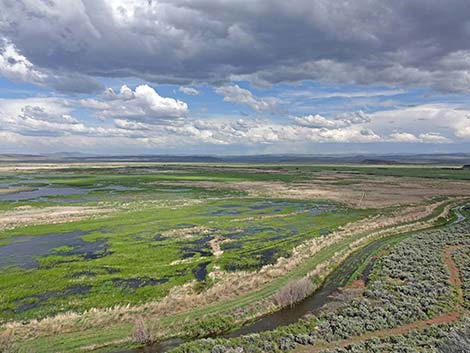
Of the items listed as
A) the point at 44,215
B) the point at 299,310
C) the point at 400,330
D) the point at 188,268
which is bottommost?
the point at 299,310

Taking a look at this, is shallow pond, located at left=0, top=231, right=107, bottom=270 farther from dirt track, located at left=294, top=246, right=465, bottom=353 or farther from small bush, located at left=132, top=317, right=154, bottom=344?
dirt track, located at left=294, top=246, right=465, bottom=353

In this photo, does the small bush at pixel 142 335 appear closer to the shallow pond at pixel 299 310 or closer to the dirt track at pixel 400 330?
the shallow pond at pixel 299 310

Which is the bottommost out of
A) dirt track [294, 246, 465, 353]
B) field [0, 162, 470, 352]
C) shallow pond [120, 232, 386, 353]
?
shallow pond [120, 232, 386, 353]

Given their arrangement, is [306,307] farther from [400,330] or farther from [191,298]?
[191,298]

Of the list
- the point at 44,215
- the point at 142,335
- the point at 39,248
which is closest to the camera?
the point at 142,335

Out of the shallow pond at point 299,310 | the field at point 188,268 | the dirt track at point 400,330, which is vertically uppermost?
the dirt track at point 400,330

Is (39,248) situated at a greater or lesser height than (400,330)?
lesser

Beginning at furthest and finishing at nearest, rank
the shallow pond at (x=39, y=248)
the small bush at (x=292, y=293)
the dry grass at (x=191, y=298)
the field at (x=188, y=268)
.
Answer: the shallow pond at (x=39, y=248), the small bush at (x=292, y=293), the dry grass at (x=191, y=298), the field at (x=188, y=268)

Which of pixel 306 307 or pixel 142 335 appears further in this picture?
pixel 306 307

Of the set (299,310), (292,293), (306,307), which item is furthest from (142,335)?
(306,307)

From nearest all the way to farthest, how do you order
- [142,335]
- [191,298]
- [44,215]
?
[142,335], [191,298], [44,215]

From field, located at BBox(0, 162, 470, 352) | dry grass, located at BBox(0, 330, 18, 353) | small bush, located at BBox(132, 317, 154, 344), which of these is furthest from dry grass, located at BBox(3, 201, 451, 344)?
small bush, located at BBox(132, 317, 154, 344)

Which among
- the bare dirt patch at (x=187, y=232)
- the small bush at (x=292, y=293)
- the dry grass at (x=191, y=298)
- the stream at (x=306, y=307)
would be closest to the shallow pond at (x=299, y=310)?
the stream at (x=306, y=307)

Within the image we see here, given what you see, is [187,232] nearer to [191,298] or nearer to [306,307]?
[191,298]
